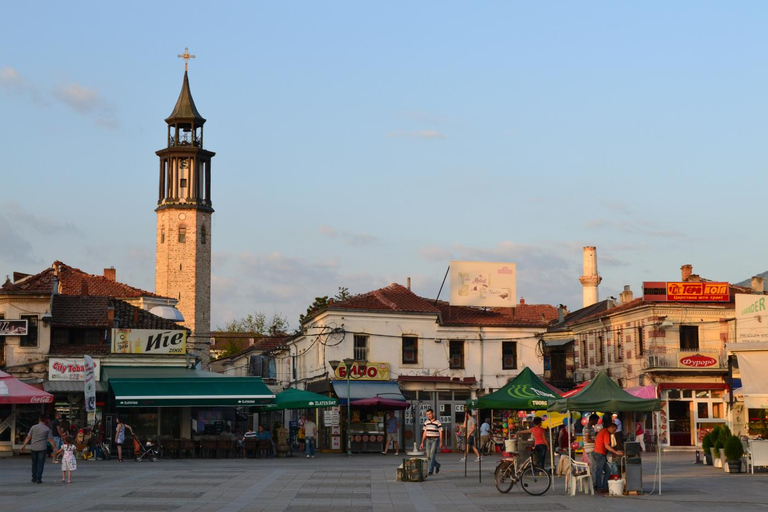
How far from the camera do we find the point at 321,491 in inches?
963

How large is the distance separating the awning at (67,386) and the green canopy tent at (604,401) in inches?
886

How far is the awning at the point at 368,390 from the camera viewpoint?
1886 inches

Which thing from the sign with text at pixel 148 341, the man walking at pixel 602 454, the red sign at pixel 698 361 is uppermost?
the sign with text at pixel 148 341

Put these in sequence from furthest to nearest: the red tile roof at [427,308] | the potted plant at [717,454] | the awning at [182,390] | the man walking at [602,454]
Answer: the red tile roof at [427,308], the awning at [182,390], the potted plant at [717,454], the man walking at [602,454]

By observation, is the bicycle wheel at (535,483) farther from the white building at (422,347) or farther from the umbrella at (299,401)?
the white building at (422,347)

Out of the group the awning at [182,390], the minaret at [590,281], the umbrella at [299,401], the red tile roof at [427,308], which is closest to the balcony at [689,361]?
the red tile roof at [427,308]

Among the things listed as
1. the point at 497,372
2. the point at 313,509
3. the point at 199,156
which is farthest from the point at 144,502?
the point at 199,156

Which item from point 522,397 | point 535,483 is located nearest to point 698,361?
point 522,397

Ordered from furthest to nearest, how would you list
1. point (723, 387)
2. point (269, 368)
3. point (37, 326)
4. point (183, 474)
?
point (269, 368)
point (723, 387)
point (37, 326)
point (183, 474)

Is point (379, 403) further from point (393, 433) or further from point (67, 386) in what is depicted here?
point (67, 386)

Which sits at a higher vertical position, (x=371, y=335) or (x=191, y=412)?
(x=371, y=335)

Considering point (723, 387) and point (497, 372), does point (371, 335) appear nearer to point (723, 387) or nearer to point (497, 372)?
point (497, 372)

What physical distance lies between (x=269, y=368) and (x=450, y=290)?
21611 mm

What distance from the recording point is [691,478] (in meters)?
27.7
